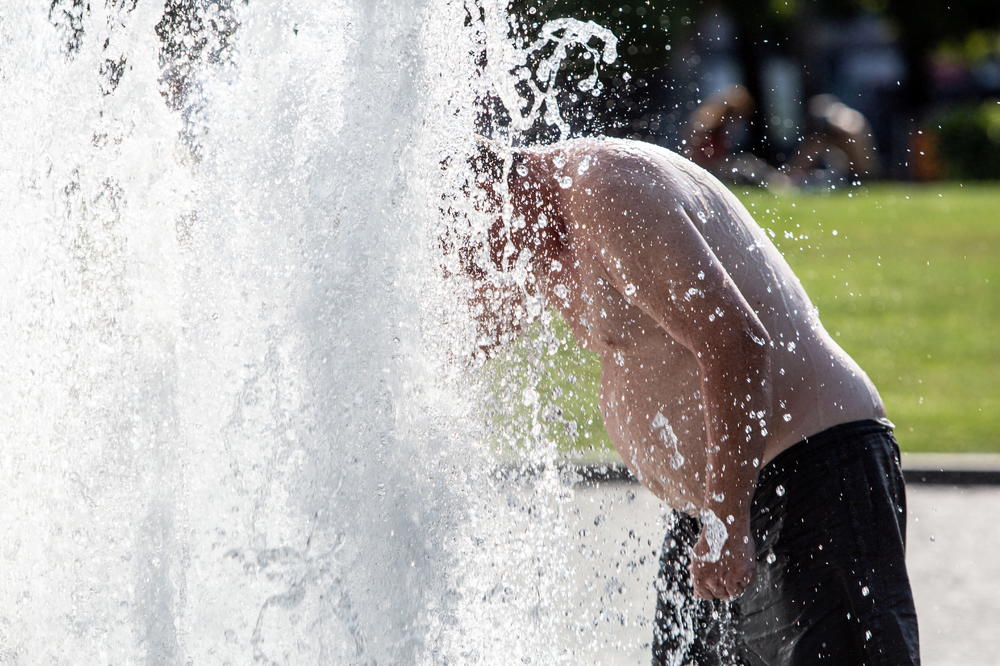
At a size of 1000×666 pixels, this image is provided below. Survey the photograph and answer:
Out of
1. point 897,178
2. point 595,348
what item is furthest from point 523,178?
point 897,178

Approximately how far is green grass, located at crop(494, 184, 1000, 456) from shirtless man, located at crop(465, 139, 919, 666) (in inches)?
51.1

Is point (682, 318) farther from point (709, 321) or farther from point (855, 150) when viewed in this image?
point (855, 150)

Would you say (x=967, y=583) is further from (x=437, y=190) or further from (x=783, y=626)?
(x=437, y=190)

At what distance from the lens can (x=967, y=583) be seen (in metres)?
5.30

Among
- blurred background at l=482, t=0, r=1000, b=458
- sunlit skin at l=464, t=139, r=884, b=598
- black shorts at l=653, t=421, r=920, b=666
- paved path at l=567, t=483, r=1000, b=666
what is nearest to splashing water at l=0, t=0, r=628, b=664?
sunlit skin at l=464, t=139, r=884, b=598

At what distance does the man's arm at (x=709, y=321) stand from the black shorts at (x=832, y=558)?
120 mm

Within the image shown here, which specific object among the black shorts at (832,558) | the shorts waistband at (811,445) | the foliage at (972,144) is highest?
the shorts waistband at (811,445)

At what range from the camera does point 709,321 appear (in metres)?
2.37

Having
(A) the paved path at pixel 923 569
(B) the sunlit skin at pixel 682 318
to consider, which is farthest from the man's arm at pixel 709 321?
(A) the paved path at pixel 923 569

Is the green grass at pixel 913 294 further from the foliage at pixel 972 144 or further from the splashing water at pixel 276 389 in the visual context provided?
the foliage at pixel 972 144

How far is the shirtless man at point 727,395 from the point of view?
7.89 ft

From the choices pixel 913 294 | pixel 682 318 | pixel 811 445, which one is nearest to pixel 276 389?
pixel 682 318

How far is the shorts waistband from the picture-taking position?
2.57 meters

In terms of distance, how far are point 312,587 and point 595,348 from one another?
28.2 inches
